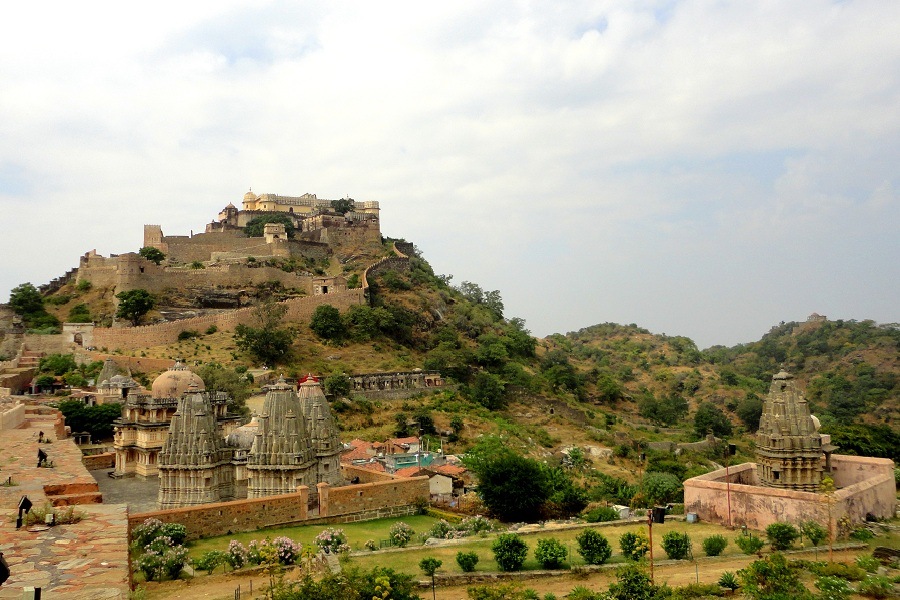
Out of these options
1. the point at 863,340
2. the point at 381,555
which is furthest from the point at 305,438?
the point at 863,340

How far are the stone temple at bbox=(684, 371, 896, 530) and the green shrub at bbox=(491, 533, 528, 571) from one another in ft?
22.2

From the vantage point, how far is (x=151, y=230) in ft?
200

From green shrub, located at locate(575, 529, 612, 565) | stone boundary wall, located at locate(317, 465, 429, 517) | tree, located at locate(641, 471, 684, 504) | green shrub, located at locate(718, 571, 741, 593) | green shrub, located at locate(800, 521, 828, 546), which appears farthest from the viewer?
tree, located at locate(641, 471, 684, 504)

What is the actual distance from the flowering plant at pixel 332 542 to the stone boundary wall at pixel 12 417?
1029cm

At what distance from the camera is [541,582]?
1567 cm

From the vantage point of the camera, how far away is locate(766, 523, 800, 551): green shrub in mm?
17000

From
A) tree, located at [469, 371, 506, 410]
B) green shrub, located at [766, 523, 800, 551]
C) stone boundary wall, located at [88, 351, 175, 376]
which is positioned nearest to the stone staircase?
stone boundary wall, located at [88, 351, 175, 376]

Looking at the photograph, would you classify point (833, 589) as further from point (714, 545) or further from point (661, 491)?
point (661, 491)

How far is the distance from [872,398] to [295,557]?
65486mm

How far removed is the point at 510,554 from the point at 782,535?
6.49m

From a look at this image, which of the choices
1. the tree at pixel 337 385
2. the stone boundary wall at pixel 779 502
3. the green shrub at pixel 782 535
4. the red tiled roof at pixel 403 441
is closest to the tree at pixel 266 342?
the tree at pixel 337 385

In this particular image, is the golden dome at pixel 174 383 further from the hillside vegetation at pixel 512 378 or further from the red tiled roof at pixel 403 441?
the red tiled roof at pixel 403 441

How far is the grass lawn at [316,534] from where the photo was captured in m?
19.0

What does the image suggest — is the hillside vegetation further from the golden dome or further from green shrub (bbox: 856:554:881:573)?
green shrub (bbox: 856:554:881:573)
